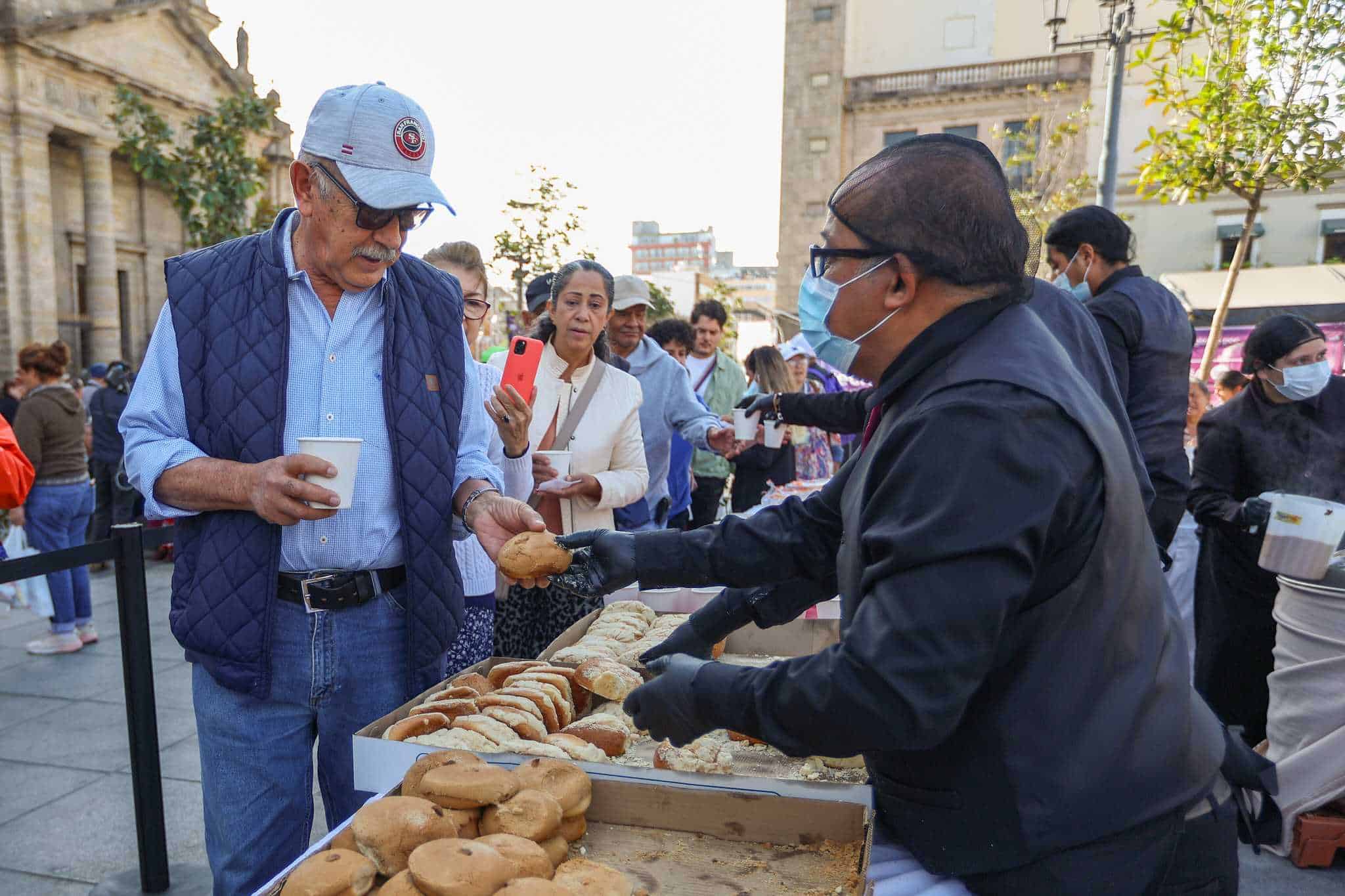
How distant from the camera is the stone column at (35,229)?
1811 centimetres

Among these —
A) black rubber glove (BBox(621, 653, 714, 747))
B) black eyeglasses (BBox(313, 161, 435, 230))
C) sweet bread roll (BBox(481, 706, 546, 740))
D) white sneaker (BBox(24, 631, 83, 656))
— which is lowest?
white sneaker (BBox(24, 631, 83, 656))

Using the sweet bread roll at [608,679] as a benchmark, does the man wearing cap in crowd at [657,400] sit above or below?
above

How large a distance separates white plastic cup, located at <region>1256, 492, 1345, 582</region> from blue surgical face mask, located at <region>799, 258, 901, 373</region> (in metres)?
2.91

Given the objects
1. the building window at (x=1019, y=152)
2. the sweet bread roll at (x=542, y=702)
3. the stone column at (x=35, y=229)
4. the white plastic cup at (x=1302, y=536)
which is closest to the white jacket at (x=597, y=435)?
the sweet bread roll at (x=542, y=702)

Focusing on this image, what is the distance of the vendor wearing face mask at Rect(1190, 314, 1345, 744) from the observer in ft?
14.7

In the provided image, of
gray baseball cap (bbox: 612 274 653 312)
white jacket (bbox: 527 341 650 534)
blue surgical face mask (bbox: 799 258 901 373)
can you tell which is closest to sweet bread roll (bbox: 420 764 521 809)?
blue surgical face mask (bbox: 799 258 901 373)

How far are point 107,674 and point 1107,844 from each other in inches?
261

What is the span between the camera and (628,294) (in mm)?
5301

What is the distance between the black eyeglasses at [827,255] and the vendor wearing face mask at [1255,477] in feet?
12.0

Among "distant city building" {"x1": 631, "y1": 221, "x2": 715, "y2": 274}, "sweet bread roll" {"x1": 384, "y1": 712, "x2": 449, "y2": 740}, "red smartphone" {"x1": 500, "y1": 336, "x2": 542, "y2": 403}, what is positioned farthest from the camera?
"distant city building" {"x1": 631, "y1": 221, "x2": 715, "y2": 274}

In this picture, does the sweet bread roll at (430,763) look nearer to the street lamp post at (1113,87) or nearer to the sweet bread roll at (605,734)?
the sweet bread roll at (605,734)

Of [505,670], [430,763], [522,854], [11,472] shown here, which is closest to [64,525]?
[11,472]

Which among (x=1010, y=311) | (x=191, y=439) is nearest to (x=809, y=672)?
(x=1010, y=311)

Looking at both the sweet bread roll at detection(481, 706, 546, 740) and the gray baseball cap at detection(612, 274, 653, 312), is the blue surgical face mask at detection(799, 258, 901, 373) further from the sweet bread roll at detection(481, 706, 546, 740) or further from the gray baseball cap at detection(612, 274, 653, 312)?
the gray baseball cap at detection(612, 274, 653, 312)
